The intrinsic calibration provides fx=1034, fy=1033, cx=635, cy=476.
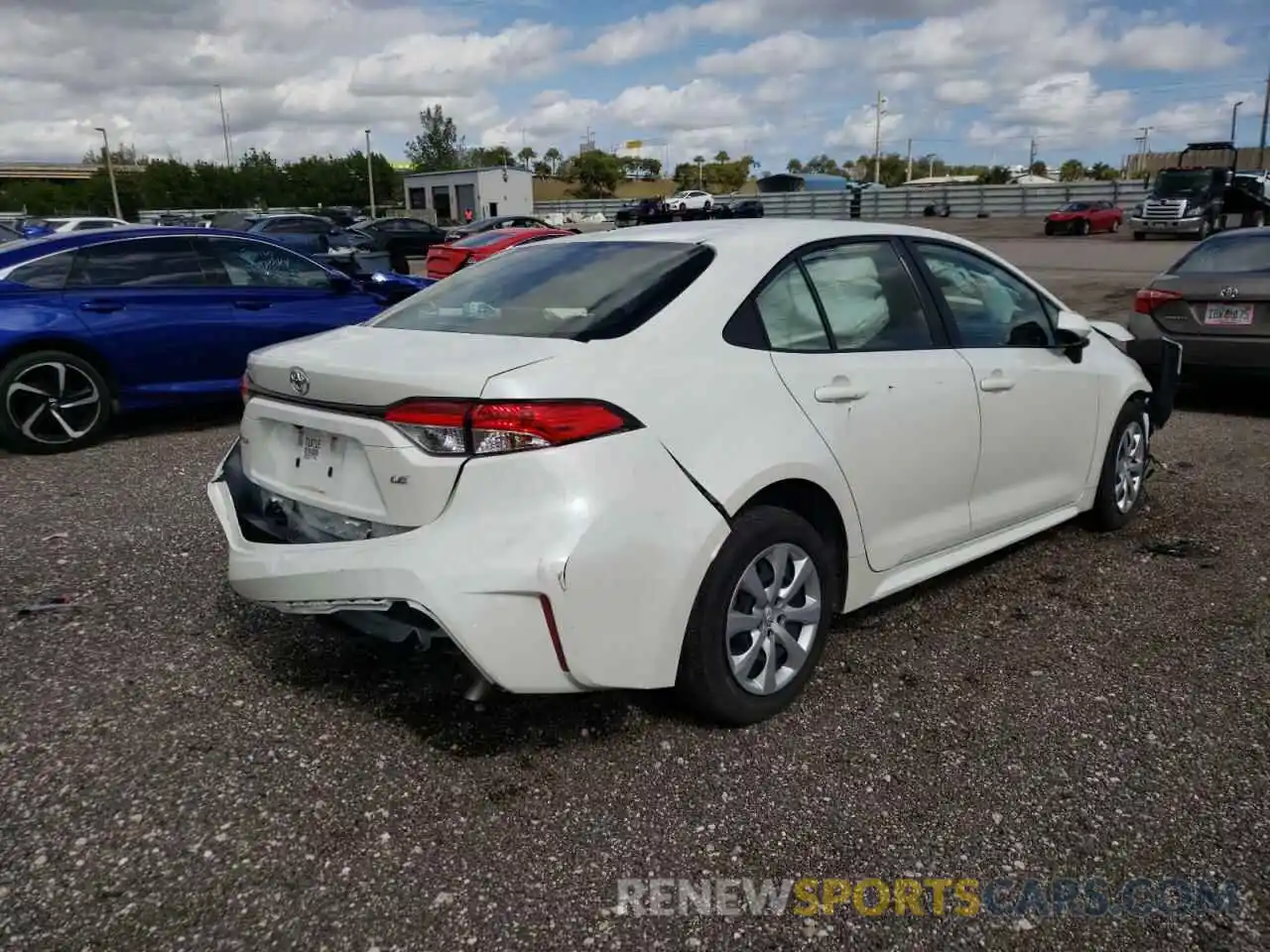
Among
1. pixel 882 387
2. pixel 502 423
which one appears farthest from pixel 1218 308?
pixel 502 423

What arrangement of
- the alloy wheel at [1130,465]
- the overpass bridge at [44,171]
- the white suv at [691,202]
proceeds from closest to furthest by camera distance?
1. the alloy wheel at [1130,465]
2. the white suv at [691,202]
3. the overpass bridge at [44,171]

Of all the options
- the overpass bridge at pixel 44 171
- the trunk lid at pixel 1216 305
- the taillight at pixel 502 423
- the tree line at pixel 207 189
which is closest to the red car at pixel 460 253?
the trunk lid at pixel 1216 305

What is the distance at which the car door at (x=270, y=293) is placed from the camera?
305 inches

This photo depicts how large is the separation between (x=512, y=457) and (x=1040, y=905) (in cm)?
169

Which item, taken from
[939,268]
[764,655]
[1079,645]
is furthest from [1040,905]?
[939,268]

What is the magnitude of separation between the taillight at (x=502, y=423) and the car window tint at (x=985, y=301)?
1883mm

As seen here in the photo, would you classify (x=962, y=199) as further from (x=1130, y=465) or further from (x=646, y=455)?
(x=646, y=455)

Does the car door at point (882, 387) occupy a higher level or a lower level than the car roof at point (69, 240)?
lower

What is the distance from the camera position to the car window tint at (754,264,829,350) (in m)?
3.33

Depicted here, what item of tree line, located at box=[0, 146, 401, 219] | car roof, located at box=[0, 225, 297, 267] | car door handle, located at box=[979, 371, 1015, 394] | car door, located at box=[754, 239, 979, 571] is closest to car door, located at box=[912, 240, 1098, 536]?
car door handle, located at box=[979, 371, 1015, 394]

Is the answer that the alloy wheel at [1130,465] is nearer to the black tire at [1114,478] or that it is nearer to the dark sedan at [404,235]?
the black tire at [1114,478]

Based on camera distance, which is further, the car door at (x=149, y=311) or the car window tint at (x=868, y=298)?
the car door at (x=149, y=311)

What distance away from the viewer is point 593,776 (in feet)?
9.90

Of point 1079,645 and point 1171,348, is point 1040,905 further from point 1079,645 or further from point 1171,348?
point 1171,348
